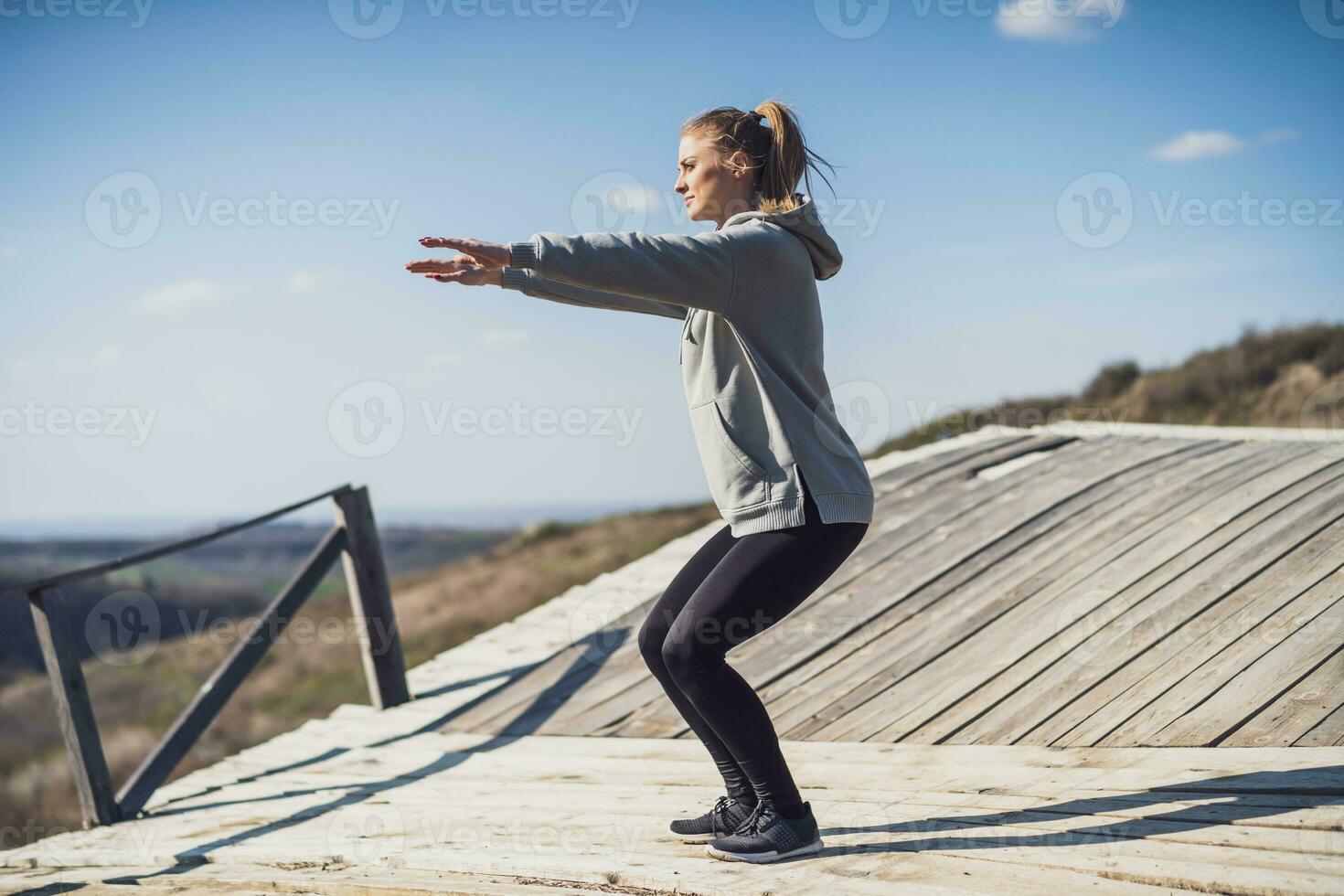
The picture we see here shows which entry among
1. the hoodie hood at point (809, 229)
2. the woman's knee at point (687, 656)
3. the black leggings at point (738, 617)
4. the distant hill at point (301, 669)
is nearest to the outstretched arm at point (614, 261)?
the hoodie hood at point (809, 229)

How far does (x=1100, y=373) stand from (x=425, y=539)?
2697 cm

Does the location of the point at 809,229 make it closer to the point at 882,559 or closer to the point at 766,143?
the point at 766,143

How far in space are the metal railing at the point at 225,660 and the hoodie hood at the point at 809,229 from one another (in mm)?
3058

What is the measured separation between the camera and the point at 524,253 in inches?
82.4

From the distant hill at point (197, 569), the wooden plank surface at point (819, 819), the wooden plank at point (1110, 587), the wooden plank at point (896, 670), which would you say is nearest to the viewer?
the wooden plank surface at point (819, 819)

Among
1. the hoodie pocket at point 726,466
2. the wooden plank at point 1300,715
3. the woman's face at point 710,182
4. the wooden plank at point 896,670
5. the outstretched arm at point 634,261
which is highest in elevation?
the woman's face at point 710,182

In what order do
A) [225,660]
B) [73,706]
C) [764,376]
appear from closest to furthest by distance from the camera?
1. [764,376]
2. [73,706]
3. [225,660]

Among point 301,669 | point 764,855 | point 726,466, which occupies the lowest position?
point 301,669

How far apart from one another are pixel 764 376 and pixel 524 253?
24.1 inches

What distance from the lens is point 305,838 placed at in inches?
136

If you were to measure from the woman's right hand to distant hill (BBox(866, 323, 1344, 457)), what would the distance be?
12134mm

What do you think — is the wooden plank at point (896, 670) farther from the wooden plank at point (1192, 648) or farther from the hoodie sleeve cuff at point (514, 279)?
the hoodie sleeve cuff at point (514, 279)

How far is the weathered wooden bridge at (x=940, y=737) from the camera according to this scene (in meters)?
2.50

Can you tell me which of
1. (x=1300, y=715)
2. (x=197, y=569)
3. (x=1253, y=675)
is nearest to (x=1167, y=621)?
(x=1253, y=675)
